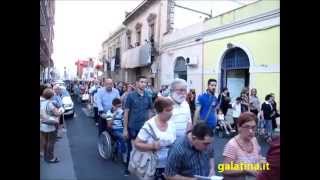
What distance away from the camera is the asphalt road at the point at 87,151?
158 inches

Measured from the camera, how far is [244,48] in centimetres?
883

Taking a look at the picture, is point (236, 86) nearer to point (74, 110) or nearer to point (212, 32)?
point (212, 32)

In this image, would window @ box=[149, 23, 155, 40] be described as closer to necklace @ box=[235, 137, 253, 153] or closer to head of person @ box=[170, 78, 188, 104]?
head of person @ box=[170, 78, 188, 104]

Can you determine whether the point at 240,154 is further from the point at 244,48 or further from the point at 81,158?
the point at 244,48

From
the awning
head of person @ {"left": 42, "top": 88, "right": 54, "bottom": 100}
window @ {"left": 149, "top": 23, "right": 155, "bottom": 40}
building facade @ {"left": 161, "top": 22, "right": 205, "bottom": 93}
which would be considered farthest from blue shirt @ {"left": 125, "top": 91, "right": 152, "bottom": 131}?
window @ {"left": 149, "top": 23, "right": 155, "bottom": 40}

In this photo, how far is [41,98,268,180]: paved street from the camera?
13.0ft

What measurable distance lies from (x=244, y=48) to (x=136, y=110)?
5226mm

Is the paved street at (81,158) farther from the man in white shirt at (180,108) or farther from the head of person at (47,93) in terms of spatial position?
the head of person at (47,93)

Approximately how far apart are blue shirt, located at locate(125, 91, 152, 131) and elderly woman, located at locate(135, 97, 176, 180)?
4.68ft

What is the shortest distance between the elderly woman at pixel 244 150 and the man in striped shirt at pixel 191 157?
12cm

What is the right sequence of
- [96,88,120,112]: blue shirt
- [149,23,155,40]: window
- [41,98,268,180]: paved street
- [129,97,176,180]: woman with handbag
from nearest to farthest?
[129,97,176,180]: woman with handbag, [41,98,268,180]: paved street, [96,88,120,112]: blue shirt, [149,23,155,40]: window

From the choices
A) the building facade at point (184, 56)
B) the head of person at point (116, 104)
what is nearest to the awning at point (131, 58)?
the head of person at point (116, 104)
